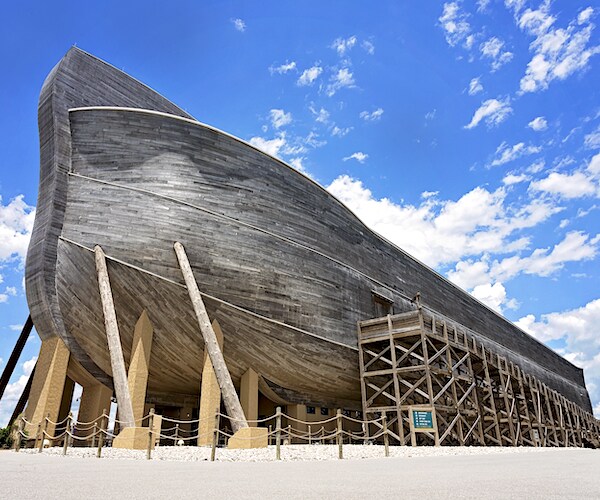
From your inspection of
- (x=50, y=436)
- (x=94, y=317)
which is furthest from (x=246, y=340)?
(x=50, y=436)

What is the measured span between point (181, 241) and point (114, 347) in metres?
4.06

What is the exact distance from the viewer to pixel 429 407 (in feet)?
49.3

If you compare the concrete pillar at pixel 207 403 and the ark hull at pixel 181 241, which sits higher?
the ark hull at pixel 181 241

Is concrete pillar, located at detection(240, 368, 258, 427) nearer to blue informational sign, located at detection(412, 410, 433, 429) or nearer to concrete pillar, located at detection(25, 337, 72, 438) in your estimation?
blue informational sign, located at detection(412, 410, 433, 429)

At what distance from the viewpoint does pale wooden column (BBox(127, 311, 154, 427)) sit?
46.4 ft

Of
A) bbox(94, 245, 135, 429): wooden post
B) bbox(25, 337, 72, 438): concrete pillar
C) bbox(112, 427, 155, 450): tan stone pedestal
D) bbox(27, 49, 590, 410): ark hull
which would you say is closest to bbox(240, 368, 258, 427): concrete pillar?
bbox(27, 49, 590, 410): ark hull

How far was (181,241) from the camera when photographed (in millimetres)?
15148

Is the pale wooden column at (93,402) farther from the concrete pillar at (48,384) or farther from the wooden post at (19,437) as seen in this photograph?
the wooden post at (19,437)

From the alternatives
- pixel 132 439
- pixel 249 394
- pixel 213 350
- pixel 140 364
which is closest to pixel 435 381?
pixel 249 394

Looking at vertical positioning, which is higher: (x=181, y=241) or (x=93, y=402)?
(x=181, y=241)

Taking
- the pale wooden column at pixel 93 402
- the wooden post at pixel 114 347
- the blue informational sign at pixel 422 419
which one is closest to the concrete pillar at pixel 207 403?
the wooden post at pixel 114 347

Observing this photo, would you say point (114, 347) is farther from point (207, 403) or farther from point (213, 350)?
point (207, 403)

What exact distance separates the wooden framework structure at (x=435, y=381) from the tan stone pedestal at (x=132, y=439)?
27.6 feet

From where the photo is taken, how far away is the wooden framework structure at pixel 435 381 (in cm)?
1647
